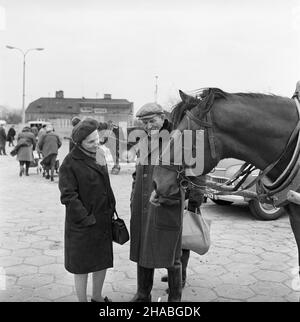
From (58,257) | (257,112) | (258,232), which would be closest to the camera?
(257,112)

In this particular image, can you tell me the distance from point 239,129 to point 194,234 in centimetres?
134

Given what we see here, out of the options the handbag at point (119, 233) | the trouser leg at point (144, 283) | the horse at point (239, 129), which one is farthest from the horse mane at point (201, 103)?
the trouser leg at point (144, 283)

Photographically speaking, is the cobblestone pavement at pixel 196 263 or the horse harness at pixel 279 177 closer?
the horse harness at pixel 279 177

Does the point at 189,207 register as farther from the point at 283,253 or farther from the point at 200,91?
the point at 283,253

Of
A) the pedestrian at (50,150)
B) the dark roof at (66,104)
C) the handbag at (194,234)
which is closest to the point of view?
the handbag at (194,234)

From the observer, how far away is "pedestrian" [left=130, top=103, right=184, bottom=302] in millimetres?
2930

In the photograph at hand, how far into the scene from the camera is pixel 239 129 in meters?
2.48

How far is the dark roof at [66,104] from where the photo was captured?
63562 millimetres

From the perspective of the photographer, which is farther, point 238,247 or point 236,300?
point 238,247

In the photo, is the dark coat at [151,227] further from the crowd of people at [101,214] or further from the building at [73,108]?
the building at [73,108]
